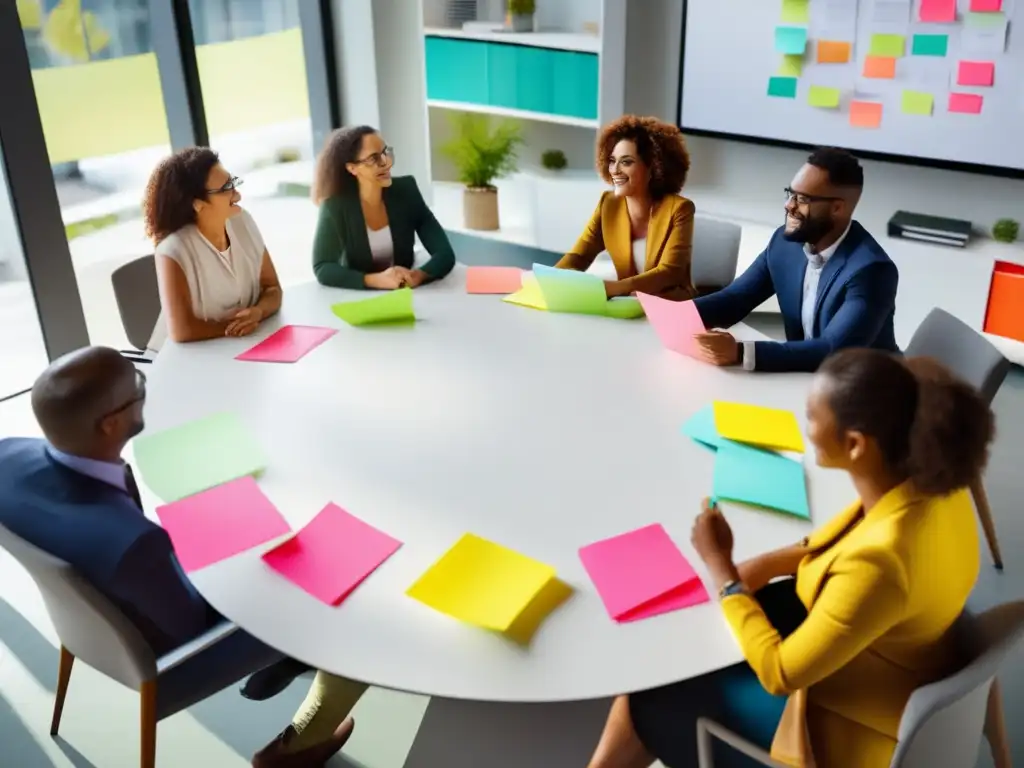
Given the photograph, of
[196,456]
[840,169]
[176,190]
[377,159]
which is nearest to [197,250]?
[176,190]

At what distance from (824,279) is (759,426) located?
27.4 inches

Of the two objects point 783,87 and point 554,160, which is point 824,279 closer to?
point 783,87

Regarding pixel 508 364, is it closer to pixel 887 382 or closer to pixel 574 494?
pixel 574 494

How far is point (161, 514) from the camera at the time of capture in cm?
177

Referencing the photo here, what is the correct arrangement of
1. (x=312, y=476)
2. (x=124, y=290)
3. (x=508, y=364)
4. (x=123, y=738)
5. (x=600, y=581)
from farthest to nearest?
(x=124, y=290) < (x=508, y=364) < (x=123, y=738) < (x=312, y=476) < (x=600, y=581)

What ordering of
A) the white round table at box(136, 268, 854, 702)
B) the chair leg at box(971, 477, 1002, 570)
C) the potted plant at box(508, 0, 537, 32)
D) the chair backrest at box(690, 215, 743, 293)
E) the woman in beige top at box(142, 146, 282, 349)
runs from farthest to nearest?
the potted plant at box(508, 0, 537, 32), the chair backrest at box(690, 215, 743, 293), the chair leg at box(971, 477, 1002, 570), the woman in beige top at box(142, 146, 282, 349), the white round table at box(136, 268, 854, 702)

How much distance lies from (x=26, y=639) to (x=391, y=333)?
1.28 m

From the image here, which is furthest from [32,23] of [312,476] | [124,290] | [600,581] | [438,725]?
[600,581]

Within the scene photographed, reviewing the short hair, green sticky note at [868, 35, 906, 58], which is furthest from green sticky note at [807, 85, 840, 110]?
the short hair

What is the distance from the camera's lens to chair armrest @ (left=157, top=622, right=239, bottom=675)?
1.61 m

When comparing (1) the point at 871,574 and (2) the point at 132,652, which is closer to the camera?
(1) the point at 871,574

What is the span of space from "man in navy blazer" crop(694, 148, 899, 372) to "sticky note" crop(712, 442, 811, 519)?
45cm

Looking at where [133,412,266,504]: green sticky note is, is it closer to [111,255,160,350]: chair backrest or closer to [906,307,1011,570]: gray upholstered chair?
[111,255,160,350]: chair backrest

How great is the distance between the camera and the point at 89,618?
5.26 ft
